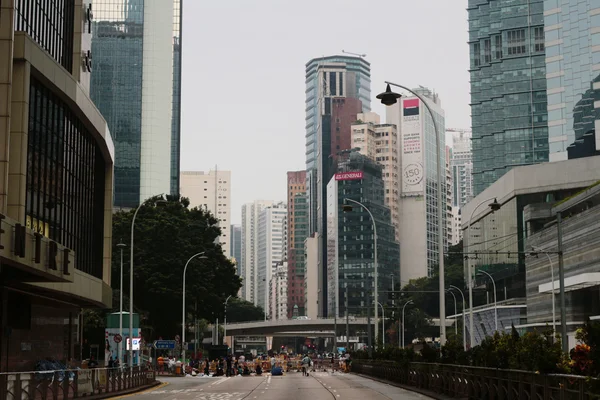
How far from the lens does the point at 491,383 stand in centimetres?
2659

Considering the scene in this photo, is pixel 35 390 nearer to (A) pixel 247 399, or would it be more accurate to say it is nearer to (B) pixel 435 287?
(A) pixel 247 399

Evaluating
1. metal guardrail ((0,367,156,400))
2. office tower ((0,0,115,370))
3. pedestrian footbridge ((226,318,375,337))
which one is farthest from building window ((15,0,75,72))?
pedestrian footbridge ((226,318,375,337))

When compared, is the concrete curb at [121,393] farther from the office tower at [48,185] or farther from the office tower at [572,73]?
the office tower at [572,73]

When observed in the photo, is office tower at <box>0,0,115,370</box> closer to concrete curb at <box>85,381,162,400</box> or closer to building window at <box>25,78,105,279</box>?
building window at <box>25,78,105,279</box>

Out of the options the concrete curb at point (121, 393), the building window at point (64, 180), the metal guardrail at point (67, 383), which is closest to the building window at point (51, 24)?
the building window at point (64, 180)

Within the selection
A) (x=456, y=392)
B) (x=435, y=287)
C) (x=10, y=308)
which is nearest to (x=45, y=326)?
(x=10, y=308)

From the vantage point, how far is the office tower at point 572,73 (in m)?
169

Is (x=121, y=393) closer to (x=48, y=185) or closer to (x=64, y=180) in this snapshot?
(x=48, y=185)

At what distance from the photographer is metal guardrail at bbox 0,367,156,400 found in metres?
25.5

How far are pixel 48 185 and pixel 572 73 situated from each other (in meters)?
146

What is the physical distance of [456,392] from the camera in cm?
3259

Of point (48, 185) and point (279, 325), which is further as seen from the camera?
point (279, 325)

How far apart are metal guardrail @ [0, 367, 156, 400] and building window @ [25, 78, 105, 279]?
8.05 metres

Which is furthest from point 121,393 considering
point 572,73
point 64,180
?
point 572,73
